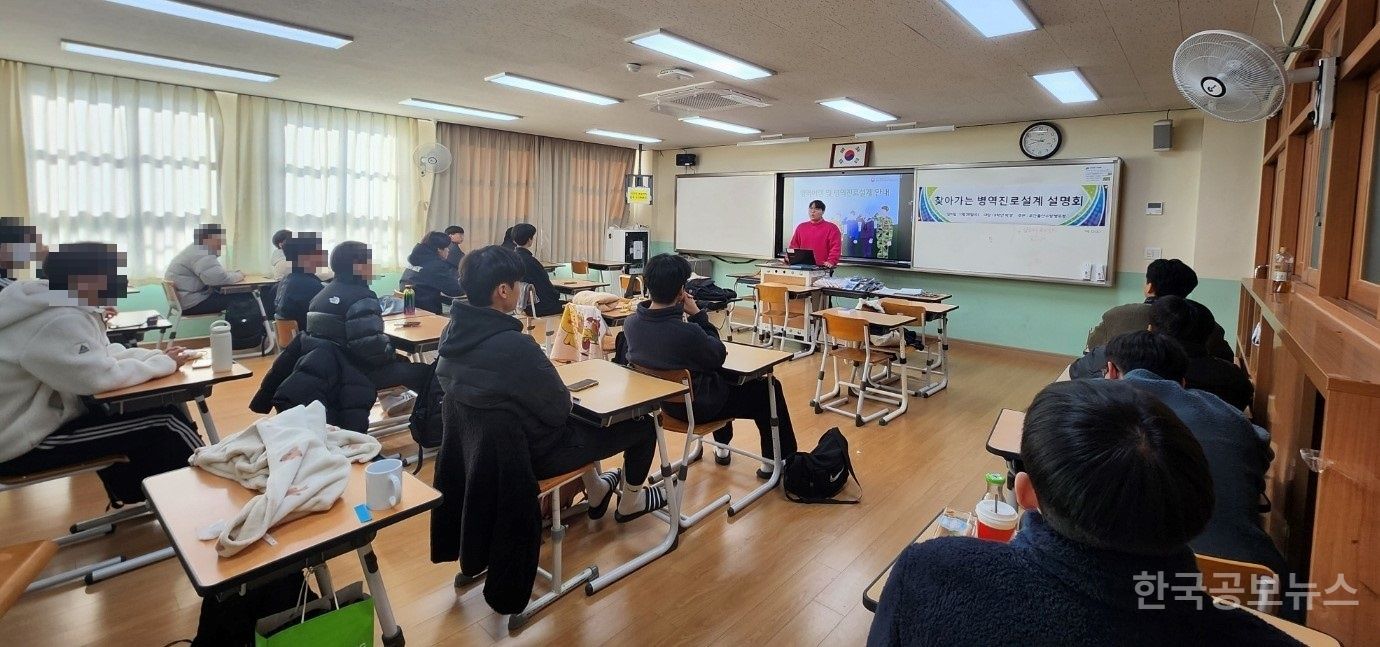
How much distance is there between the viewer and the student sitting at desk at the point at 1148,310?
10.7ft

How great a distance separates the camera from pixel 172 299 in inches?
224

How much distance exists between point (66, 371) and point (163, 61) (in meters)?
4.10

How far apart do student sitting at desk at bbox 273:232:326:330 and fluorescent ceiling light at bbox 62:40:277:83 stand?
8.53 feet

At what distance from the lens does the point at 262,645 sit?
56.7 inches

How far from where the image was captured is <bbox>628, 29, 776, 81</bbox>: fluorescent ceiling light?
4078 millimetres

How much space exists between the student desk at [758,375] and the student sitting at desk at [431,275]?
315cm

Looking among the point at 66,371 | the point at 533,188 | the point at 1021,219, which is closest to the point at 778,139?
the point at 1021,219

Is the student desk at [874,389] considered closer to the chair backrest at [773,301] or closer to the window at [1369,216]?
the chair backrest at [773,301]

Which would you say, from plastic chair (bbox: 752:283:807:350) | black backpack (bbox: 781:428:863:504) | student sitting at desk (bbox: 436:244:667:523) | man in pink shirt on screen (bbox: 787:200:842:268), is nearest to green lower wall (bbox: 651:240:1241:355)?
man in pink shirt on screen (bbox: 787:200:842:268)

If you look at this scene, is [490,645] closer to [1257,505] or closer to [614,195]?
[1257,505]

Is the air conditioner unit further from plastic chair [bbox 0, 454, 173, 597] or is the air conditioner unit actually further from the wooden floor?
plastic chair [bbox 0, 454, 173, 597]

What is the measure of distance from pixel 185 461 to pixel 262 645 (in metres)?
1.61

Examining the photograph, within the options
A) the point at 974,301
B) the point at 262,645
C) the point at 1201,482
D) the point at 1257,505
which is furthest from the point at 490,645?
the point at 974,301

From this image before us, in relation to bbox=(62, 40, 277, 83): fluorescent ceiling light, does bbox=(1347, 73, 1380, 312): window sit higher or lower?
lower
